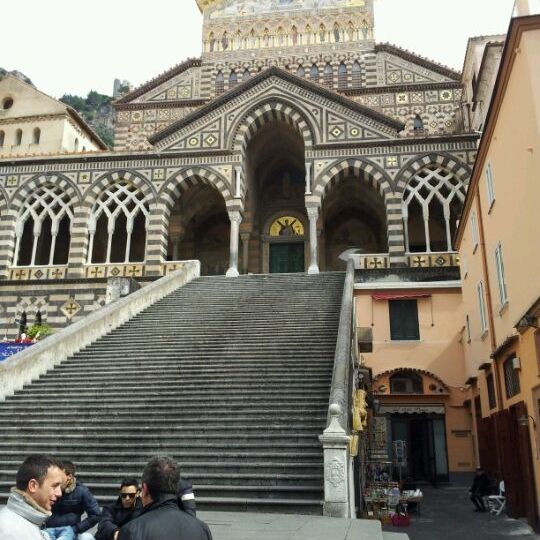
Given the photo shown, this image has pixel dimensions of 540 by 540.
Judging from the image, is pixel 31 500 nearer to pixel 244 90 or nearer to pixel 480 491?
pixel 480 491

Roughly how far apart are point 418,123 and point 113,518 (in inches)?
1263

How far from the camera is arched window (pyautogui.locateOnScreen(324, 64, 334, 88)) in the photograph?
35.4 meters

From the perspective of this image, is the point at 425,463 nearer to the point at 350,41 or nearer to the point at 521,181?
the point at 521,181

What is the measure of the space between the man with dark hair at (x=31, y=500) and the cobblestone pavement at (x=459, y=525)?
9.38m

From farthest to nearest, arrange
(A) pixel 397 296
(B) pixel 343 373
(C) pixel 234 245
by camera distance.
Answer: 1. (C) pixel 234 245
2. (A) pixel 397 296
3. (B) pixel 343 373

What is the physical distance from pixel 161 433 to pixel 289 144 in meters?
22.5

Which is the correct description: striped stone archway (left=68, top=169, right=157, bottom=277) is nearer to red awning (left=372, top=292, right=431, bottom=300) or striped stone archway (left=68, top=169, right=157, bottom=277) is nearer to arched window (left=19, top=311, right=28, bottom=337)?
arched window (left=19, top=311, right=28, bottom=337)

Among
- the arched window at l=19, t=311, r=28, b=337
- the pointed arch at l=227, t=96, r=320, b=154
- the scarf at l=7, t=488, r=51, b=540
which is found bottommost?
the scarf at l=7, t=488, r=51, b=540

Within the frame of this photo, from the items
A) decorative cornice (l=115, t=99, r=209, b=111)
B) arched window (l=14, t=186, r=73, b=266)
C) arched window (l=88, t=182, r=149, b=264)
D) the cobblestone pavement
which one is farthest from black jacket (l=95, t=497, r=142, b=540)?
decorative cornice (l=115, t=99, r=209, b=111)

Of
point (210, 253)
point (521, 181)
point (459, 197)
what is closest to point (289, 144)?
point (210, 253)

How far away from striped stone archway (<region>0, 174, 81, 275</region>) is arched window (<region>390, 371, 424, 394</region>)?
55.0 feet

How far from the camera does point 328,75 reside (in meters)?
35.6

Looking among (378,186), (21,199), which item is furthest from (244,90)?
(21,199)

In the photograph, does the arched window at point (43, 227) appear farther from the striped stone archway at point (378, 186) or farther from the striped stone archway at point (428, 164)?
the striped stone archway at point (428, 164)
